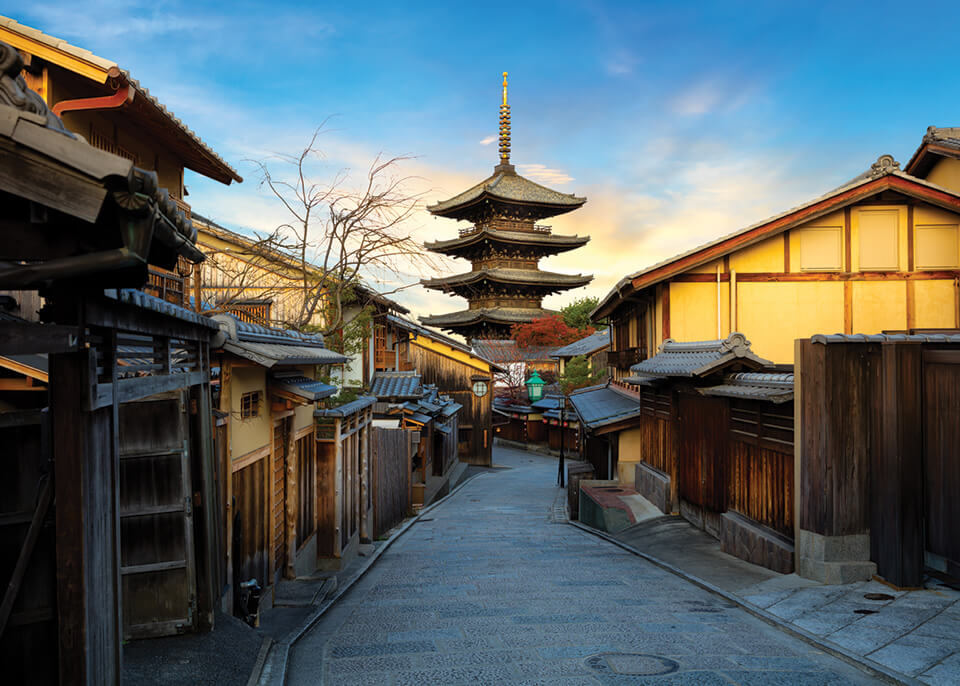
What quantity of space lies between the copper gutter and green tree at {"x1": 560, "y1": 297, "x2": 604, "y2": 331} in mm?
52465

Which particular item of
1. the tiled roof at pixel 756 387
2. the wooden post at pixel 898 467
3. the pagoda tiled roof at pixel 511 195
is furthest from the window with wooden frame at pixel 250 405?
the pagoda tiled roof at pixel 511 195

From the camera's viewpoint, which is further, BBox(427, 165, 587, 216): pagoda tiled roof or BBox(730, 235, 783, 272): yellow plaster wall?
BBox(427, 165, 587, 216): pagoda tiled roof

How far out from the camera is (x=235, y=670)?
555 cm

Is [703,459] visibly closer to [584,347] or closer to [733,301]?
[733,301]

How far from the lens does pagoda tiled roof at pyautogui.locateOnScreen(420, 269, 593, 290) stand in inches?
1812

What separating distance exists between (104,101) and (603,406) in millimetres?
16563

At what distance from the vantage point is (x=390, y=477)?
17.8m

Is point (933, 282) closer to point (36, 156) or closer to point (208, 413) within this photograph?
point (208, 413)

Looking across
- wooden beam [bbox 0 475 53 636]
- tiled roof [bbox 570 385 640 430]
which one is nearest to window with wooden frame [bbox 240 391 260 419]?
wooden beam [bbox 0 475 53 636]

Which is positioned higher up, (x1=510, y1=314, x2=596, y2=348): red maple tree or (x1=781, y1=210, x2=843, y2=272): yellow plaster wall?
(x1=781, y1=210, x2=843, y2=272): yellow plaster wall

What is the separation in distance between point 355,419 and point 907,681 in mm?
10261

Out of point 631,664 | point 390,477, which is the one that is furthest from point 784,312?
point 631,664

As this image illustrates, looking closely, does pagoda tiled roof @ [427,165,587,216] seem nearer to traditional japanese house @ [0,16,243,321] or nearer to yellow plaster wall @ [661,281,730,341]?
yellow plaster wall @ [661,281,730,341]

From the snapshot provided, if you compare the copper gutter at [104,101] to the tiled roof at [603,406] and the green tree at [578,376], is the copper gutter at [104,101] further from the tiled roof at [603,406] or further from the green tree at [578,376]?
the green tree at [578,376]
